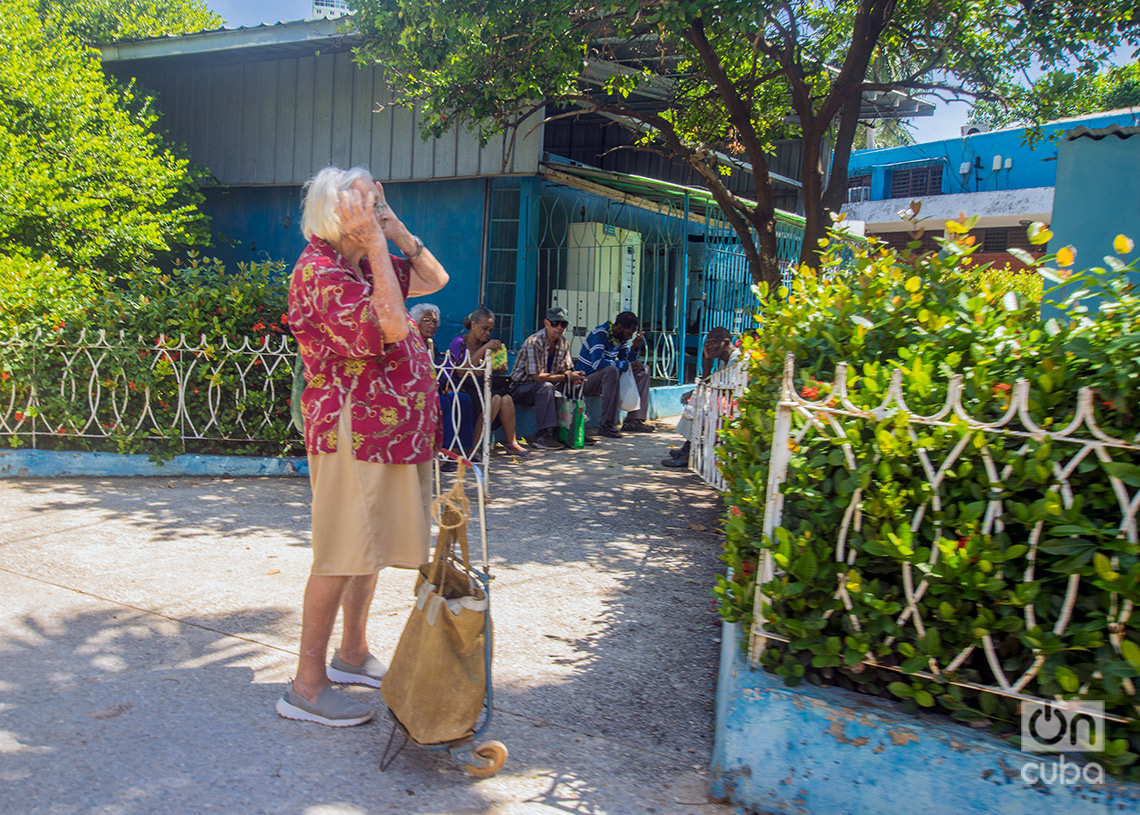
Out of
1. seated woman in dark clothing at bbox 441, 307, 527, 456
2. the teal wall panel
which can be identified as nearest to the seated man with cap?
seated woman in dark clothing at bbox 441, 307, 527, 456

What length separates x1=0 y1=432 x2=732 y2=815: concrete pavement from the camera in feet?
8.15

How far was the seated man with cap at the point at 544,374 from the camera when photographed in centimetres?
848

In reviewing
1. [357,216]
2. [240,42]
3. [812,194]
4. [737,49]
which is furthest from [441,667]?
[240,42]

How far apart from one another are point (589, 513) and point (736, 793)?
3.56 meters

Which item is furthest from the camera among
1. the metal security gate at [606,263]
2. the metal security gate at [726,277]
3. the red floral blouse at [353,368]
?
the metal security gate at [726,277]

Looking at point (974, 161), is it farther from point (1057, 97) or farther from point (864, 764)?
point (864, 764)

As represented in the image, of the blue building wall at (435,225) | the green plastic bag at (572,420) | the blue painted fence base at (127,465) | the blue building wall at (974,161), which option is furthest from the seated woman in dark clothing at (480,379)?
the blue building wall at (974,161)

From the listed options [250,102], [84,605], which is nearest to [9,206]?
[250,102]

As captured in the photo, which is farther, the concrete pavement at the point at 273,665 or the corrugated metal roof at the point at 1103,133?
the corrugated metal roof at the point at 1103,133

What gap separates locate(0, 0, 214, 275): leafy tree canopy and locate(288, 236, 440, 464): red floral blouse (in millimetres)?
6653

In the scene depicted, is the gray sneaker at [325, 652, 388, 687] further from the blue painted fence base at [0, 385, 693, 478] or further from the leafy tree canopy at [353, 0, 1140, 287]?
the leafy tree canopy at [353, 0, 1140, 287]

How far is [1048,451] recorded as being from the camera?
2.17 meters

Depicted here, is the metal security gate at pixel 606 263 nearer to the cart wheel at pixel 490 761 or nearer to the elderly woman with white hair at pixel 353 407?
the elderly woman with white hair at pixel 353 407
